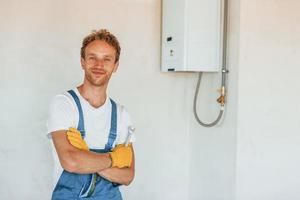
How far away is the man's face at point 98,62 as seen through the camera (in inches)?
73.1

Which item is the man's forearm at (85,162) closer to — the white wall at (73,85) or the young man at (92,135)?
the young man at (92,135)

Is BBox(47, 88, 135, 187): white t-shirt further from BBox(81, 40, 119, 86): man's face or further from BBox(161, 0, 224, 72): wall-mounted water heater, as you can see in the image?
BBox(161, 0, 224, 72): wall-mounted water heater

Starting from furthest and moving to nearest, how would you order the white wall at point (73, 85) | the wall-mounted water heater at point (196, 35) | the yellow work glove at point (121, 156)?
the wall-mounted water heater at point (196, 35) → the white wall at point (73, 85) → the yellow work glove at point (121, 156)

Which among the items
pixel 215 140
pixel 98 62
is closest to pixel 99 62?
pixel 98 62

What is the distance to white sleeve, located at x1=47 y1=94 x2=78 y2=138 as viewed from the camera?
69.3 inches

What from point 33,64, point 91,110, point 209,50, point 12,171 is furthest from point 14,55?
point 209,50

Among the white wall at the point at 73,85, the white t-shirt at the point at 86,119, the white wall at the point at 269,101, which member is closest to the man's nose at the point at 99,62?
the white t-shirt at the point at 86,119

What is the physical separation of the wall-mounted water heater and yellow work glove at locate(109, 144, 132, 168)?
940 mm

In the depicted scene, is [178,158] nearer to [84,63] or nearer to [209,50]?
[209,50]

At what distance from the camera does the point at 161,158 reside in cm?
298

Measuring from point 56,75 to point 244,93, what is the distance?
1162mm

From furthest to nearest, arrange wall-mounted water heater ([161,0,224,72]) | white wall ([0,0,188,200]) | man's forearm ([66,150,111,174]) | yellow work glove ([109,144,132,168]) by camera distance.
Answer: wall-mounted water heater ([161,0,224,72]) < white wall ([0,0,188,200]) < yellow work glove ([109,144,132,168]) < man's forearm ([66,150,111,174])

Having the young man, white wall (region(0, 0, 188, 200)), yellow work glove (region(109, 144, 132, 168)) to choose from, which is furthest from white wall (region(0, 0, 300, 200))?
yellow work glove (region(109, 144, 132, 168))

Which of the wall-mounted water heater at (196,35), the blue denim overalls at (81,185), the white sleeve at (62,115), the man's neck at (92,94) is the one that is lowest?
the blue denim overalls at (81,185)
